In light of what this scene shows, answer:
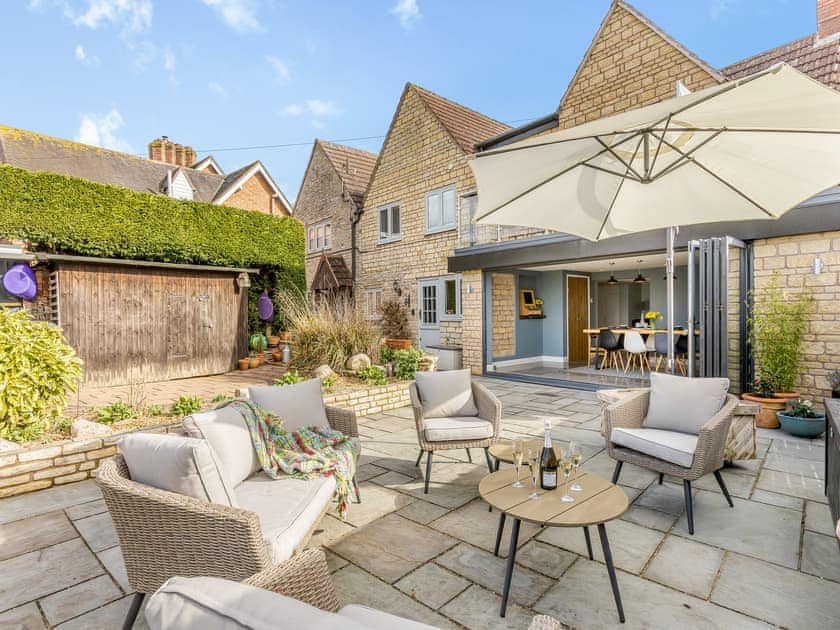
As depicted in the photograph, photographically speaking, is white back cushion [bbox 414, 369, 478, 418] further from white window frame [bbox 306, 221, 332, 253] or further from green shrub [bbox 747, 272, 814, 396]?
white window frame [bbox 306, 221, 332, 253]

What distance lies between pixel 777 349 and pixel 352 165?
1286cm

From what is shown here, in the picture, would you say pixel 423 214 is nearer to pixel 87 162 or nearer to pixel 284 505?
pixel 284 505

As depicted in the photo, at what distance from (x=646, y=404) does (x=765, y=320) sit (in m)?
3.14

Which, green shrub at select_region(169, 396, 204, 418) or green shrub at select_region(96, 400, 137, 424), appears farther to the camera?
green shrub at select_region(169, 396, 204, 418)

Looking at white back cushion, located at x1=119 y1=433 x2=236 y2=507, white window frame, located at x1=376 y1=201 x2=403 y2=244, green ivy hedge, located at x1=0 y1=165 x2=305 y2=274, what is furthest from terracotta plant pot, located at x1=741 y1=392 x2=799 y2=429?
green ivy hedge, located at x1=0 y1=165 x2=305 y2=274

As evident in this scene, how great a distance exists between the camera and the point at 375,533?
2783mm

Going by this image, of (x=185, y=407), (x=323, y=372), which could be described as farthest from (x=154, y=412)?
(x=323, y=372)

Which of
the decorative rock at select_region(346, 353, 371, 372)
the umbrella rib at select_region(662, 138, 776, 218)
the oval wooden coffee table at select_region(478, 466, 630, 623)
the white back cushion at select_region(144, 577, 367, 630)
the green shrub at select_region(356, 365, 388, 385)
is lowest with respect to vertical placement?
the oval wooden coffee table at select_region(478, 466, 630, 623)

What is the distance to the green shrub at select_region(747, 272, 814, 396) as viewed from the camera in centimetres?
533

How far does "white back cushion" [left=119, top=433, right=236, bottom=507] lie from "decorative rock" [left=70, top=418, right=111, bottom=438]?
242 cm

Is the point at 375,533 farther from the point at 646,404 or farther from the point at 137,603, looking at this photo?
the point at 646,404

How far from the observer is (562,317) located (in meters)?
10.5

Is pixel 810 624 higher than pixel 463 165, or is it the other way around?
pixel 463 165

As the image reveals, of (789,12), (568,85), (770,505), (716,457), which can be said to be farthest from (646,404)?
(789,12)
